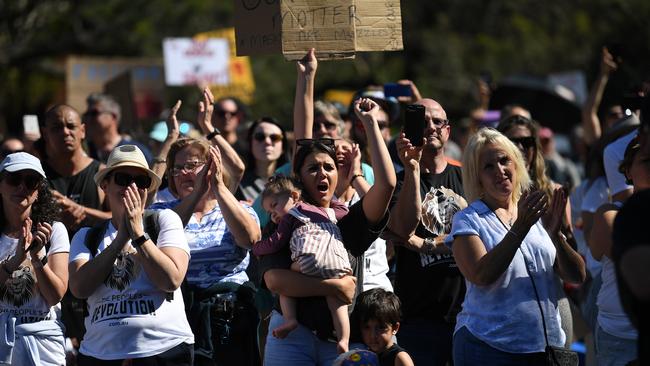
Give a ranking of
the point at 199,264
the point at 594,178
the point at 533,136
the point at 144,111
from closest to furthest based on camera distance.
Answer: the point at 199,264, the point at 533,136, the point at 594,178, the point at 144,111

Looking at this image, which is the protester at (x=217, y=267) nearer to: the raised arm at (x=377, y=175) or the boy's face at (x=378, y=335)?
the boy's face at (x=378, y=335)

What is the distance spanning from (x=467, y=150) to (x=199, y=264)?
1.80m

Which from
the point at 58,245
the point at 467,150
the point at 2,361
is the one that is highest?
the point at 467,150

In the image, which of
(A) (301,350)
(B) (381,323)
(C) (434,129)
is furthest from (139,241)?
(C) (434,129)

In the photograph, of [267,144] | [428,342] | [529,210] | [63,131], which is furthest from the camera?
[267,144]

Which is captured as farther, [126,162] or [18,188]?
[18,188]

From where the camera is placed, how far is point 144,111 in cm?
1326

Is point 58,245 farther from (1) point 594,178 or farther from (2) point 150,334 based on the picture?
(1) point 594,178

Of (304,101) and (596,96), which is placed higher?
(304,101)

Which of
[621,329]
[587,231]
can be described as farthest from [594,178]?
[621,329]

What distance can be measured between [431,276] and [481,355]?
113cm

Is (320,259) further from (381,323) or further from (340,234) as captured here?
(381,323)

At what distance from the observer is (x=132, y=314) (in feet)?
19.7

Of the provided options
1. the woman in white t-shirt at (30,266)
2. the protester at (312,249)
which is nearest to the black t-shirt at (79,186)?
the woman in white t-shirt at (30,266)
